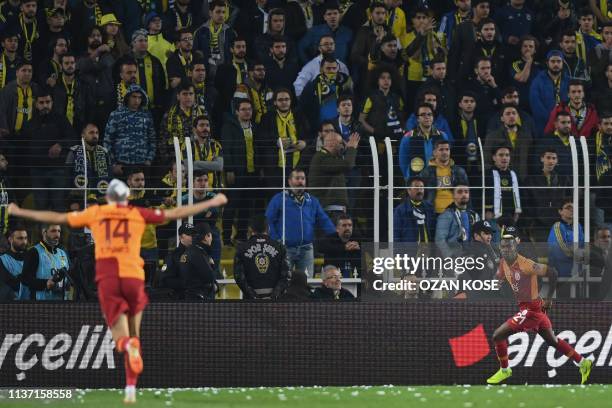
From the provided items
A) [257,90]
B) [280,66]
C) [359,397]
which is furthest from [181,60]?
[359,397]

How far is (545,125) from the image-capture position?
22938mm

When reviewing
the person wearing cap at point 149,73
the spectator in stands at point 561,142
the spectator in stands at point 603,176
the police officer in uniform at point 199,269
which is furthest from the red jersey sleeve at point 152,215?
the person wearing cap at point 149,73

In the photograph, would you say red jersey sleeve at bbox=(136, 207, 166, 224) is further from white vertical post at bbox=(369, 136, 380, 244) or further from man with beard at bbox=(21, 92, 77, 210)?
white vertical post at bbox=(369, 136, 380, 244)

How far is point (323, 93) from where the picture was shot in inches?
889

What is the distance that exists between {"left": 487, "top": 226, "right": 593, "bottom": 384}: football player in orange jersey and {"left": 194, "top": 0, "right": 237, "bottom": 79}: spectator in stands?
649 cm

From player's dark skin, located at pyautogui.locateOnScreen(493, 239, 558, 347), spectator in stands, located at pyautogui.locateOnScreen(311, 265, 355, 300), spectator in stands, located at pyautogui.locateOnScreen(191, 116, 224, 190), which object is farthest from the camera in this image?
spectator in stands, located at pyautogui.locateOnScreen(191, 116, 224, 190)

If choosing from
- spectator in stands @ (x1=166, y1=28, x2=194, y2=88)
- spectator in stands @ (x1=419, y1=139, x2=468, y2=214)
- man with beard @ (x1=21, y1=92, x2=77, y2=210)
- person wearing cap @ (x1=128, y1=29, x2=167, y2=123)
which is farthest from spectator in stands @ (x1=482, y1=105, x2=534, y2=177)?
man with beard @ (x1=21, y1=92, x2=77, y2=210)

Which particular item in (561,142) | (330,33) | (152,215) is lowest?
(152,215)

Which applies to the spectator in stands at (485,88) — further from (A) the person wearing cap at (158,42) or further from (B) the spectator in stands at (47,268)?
(B) the spectator in stands at (47,268)

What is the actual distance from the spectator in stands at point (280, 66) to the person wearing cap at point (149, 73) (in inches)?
66.2

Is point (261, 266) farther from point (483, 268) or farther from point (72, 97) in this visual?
point (72, 97)

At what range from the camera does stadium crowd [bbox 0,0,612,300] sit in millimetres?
19344

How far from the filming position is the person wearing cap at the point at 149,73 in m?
22.2

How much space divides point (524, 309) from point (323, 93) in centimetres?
551
